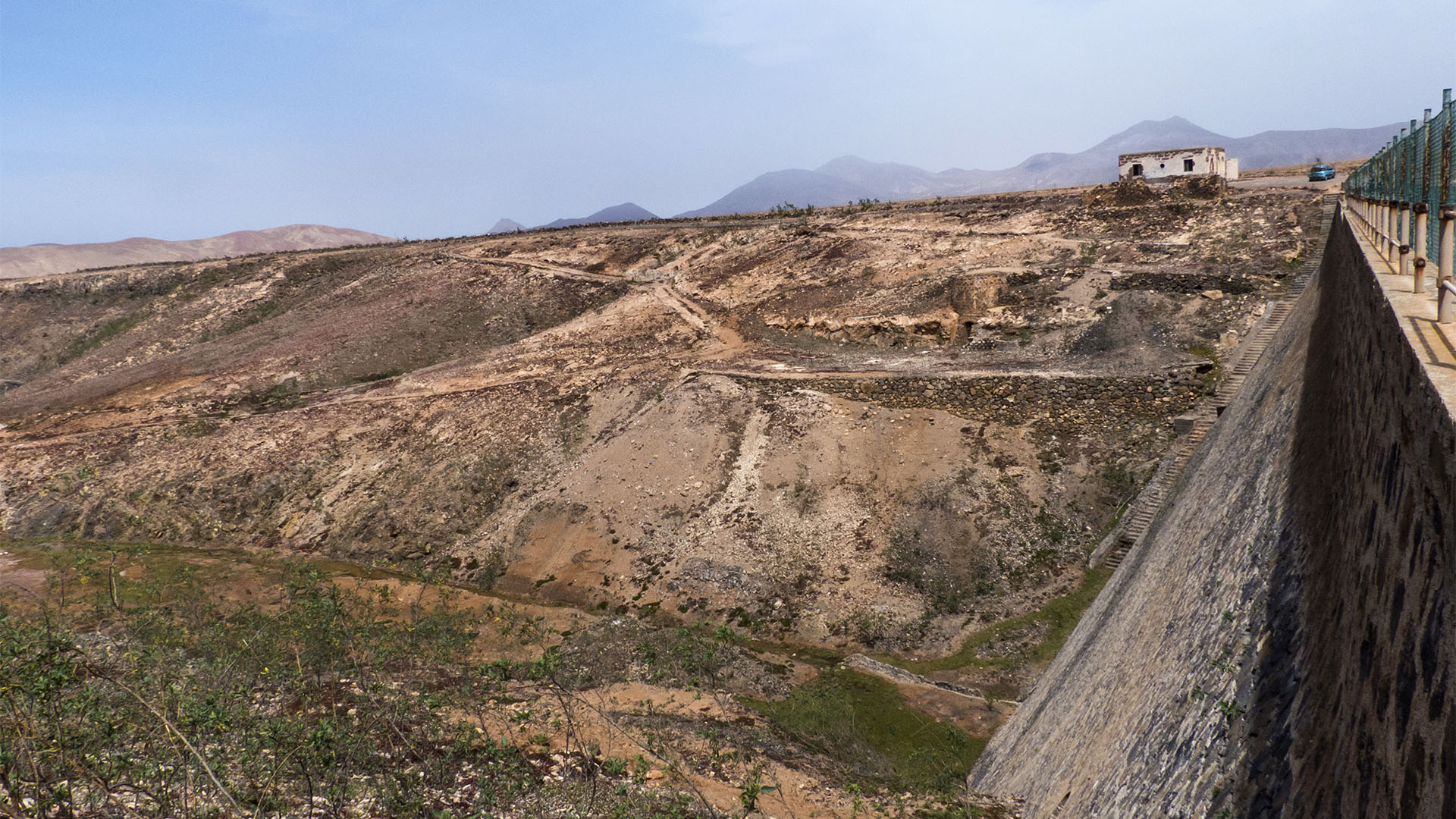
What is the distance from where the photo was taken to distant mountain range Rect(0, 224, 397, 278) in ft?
393

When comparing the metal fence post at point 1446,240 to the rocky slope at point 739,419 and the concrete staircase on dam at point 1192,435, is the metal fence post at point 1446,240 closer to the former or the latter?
the concrete staircase on dam at point 1192,435

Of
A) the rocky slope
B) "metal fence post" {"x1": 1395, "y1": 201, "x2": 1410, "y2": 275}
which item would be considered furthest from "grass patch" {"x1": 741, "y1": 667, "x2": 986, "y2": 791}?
"metal fence post" {"x1": 1395, "y1": 201, "x2": 1410, "y2": 275}

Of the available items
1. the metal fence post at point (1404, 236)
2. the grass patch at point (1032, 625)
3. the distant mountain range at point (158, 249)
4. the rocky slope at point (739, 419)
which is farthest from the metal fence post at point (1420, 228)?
the distant mountain range at point (158, 249)

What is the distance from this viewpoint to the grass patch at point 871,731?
13.4 metres

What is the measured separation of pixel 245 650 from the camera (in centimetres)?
1152

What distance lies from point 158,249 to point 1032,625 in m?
166

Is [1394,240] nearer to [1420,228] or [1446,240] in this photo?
[1420,228]

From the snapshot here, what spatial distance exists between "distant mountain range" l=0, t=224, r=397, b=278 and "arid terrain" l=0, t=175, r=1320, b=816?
→ 6457 centimetres

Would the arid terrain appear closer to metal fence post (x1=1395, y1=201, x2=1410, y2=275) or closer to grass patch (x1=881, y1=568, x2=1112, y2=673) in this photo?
grass patch (x1=881, y1=568, x2=1112, y2=673)

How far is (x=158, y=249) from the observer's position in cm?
13788

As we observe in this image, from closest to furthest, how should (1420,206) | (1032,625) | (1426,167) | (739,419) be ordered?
(1420,206) → (1426,167) → (1032,625) → (739,419)

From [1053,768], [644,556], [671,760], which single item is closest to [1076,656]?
[1053,768]

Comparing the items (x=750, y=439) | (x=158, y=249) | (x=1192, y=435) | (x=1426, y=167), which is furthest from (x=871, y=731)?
(x=158, y=249)

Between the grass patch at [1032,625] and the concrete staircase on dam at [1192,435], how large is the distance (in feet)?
2.86
